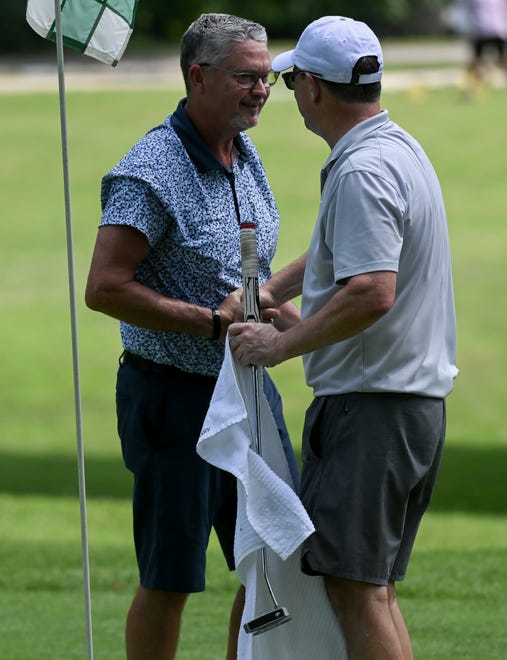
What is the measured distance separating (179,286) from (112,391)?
10.4m

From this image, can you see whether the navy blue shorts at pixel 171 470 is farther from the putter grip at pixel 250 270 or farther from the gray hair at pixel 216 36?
the gray hair at pixel 216 36

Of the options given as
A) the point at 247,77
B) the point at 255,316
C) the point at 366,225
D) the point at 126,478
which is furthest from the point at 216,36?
the point at 126,478

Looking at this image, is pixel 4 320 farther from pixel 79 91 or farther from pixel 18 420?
pixel 79 91

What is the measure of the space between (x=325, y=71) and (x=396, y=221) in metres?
0.44

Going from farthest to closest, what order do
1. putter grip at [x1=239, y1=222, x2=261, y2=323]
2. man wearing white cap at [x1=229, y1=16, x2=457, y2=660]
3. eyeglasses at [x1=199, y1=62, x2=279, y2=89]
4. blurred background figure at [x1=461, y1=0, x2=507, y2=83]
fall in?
blurred background figure at [x1=461, y1=0, x2=507, y2=83] < eyeglasses at [x1=199, y1=62, x2=279, y2=89] < putter grip at [x1=239, y1=222, x2=261, y2=323] < man wearing white cap at [x1=229, y1=16, x2=457, y2=660]

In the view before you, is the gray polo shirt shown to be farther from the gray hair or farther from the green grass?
the green grass

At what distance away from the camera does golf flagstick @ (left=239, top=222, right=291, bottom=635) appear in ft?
12.9

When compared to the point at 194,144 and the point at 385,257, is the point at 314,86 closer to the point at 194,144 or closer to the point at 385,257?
the point at 385,257

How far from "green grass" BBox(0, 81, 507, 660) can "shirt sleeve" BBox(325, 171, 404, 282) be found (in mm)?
1950

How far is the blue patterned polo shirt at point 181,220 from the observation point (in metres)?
4.27

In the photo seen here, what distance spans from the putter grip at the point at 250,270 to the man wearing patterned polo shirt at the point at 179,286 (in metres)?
0.21

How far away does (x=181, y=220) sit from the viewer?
430 cm

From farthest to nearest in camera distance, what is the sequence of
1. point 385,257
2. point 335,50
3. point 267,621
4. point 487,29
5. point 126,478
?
point 487,29 → point 126,478 → point 267,621 → point 335,50 → point 385,257

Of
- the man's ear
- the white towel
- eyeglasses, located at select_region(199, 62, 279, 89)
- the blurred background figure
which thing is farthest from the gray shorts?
the blurred background figure
